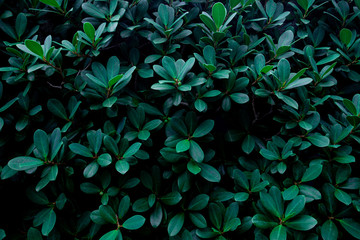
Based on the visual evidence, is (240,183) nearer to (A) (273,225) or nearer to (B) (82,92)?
(A) (273,225)

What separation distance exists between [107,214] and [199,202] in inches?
15.8

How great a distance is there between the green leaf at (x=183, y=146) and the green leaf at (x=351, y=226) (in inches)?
29.3

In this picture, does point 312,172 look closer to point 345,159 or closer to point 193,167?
point 345,159

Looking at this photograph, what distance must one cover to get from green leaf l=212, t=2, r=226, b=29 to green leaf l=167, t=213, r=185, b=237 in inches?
34.9

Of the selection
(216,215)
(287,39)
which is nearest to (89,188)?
(216,215)

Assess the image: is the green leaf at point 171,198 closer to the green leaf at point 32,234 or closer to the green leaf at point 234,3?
the green leaf at point 32,234

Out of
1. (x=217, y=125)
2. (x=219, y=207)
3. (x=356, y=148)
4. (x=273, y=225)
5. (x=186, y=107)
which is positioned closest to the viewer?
(x=273, y=225)

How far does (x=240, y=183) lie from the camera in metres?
1.33

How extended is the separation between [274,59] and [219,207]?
778 mm

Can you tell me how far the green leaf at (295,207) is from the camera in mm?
1156

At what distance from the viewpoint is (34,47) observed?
3.95 feet

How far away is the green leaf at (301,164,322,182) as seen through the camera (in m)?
1.25

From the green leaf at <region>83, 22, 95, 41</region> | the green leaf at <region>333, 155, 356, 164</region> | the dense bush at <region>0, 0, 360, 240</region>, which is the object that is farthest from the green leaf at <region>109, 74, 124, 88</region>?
the green leaf at <region>333, 155, 356, 164</region>

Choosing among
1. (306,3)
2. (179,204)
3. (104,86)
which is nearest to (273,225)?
(179,204)
